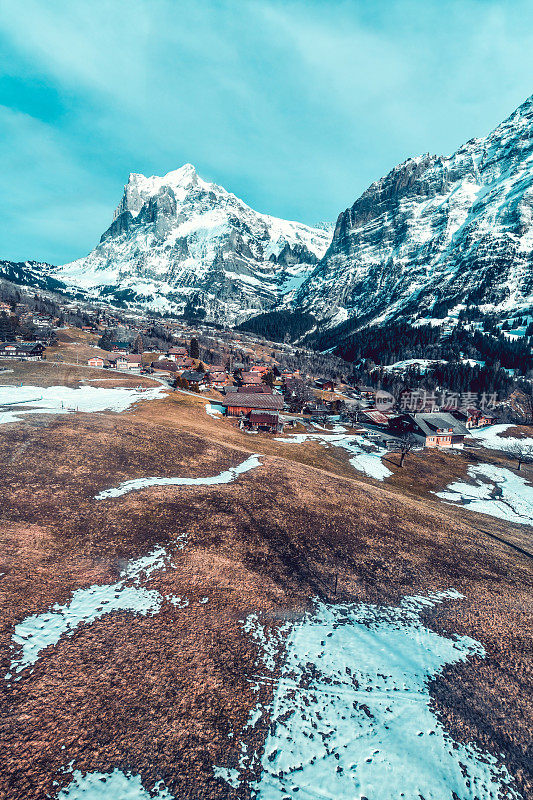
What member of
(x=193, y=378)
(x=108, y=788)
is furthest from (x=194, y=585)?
(x=193, y=378)

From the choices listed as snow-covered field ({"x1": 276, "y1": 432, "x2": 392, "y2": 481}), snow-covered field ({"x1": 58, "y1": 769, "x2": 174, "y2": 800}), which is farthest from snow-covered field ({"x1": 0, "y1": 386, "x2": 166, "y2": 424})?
snow-covered field ({"x1": 58, "y1": 769, "x2": 174, "y2": 800})

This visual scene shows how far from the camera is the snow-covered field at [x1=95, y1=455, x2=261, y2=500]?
2681cm

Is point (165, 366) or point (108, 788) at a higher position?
point (165, 366)

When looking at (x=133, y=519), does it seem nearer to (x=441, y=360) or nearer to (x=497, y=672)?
(x=497, y=672)

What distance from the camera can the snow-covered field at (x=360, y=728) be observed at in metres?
10.7

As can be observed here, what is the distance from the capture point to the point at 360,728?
1236 centimetres

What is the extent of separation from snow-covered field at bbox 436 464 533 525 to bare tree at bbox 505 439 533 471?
657 centimetres

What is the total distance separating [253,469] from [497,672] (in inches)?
1028

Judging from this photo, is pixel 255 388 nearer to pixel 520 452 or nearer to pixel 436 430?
pixel 436 430

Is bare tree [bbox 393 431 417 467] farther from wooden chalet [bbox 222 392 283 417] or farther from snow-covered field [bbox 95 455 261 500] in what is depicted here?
snow-covered field [bbox 95 455 261 500]

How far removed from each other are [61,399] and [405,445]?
62869 mm

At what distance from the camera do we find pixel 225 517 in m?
25.9

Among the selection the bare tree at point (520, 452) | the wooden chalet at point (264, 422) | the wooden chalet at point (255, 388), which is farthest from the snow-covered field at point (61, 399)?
the bare tree at point (520, 452)

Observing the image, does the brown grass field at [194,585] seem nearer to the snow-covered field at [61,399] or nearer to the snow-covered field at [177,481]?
the snow-covered field at [177,481]
